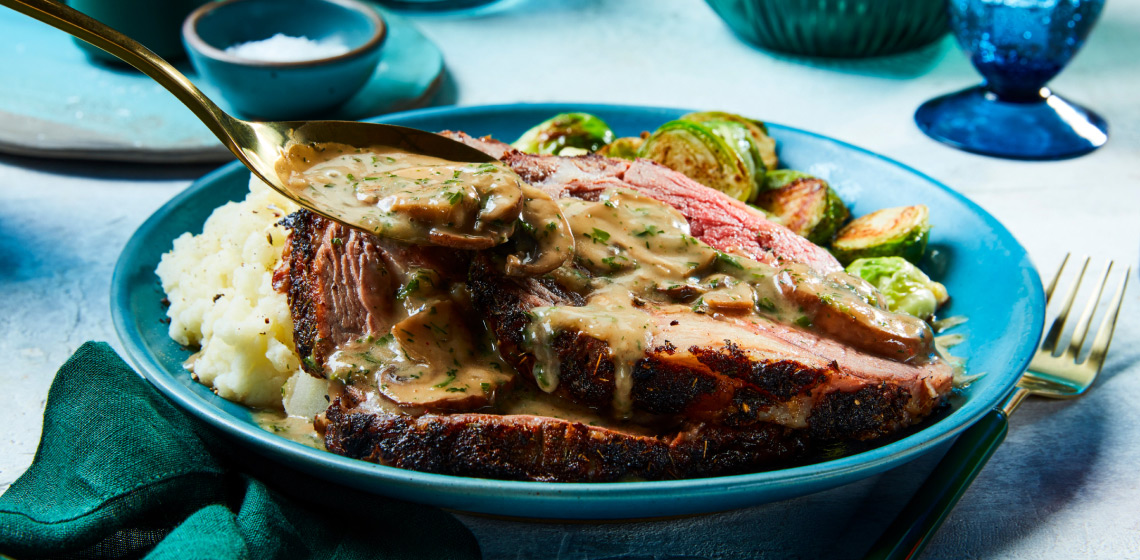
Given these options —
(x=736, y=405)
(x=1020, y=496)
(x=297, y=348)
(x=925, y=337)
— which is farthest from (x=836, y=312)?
(x=297, y=348)

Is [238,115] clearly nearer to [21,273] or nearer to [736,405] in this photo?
[21,273]

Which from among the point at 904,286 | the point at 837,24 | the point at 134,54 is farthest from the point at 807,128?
the point at 134,54

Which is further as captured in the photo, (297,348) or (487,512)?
(297,348)

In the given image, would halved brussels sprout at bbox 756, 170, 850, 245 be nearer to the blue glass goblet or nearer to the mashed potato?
the blue glass goblet

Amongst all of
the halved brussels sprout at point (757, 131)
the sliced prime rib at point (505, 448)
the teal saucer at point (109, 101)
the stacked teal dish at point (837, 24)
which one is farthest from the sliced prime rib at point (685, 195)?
the stacked teal dish at point (837, 24)

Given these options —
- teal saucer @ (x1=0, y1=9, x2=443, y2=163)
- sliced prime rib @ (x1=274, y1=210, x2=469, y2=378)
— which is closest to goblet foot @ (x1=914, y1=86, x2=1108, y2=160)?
teal saucer @ (x1=0, y1=9, x2=443, y2=163)

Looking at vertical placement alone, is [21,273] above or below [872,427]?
below

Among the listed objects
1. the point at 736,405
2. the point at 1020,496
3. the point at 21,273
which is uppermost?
the point at 736,405
